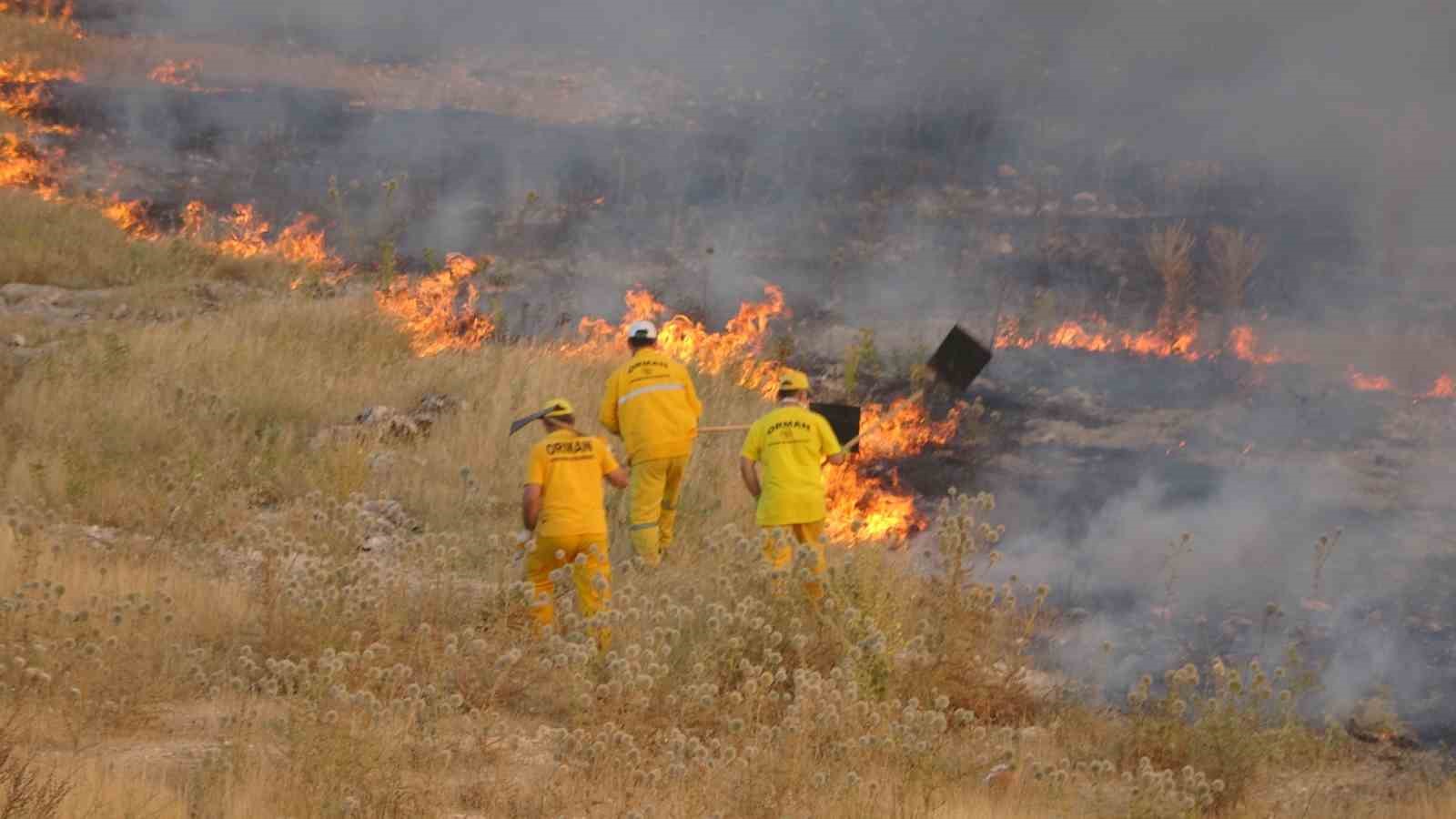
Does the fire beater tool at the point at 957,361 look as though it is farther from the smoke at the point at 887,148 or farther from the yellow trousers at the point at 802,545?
the yellow trousers at the point at 802,545

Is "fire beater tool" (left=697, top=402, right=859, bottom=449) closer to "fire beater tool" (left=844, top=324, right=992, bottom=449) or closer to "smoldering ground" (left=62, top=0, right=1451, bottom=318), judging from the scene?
"fire beater tool" (left=844, top=324, right=992, bottom=449)

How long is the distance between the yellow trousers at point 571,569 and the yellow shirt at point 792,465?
1138 mm

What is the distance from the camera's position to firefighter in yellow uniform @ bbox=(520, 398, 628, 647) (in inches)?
296

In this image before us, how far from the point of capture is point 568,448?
764cm

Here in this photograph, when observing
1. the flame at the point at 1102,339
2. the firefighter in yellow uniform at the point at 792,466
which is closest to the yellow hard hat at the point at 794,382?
the firefighter in yellow uniform at the point at 792,466

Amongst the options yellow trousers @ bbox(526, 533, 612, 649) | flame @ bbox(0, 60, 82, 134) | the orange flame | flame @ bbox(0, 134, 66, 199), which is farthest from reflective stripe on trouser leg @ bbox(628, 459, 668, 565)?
flame @ bbox(0, 60, 82, 134)

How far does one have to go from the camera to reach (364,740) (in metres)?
5.15

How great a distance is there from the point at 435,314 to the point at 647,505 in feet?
21.2

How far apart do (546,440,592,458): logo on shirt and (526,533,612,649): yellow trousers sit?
0.42m

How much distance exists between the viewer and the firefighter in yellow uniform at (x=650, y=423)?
29.7 feet

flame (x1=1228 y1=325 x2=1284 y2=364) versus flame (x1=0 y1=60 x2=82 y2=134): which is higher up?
flame (x1=0 y1=60 x2=82 y2=134)

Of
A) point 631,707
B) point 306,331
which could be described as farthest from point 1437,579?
point 306,331

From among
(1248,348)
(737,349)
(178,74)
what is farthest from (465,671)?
(178,74)

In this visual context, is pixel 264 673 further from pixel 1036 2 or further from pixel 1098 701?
pixel 1036 2
